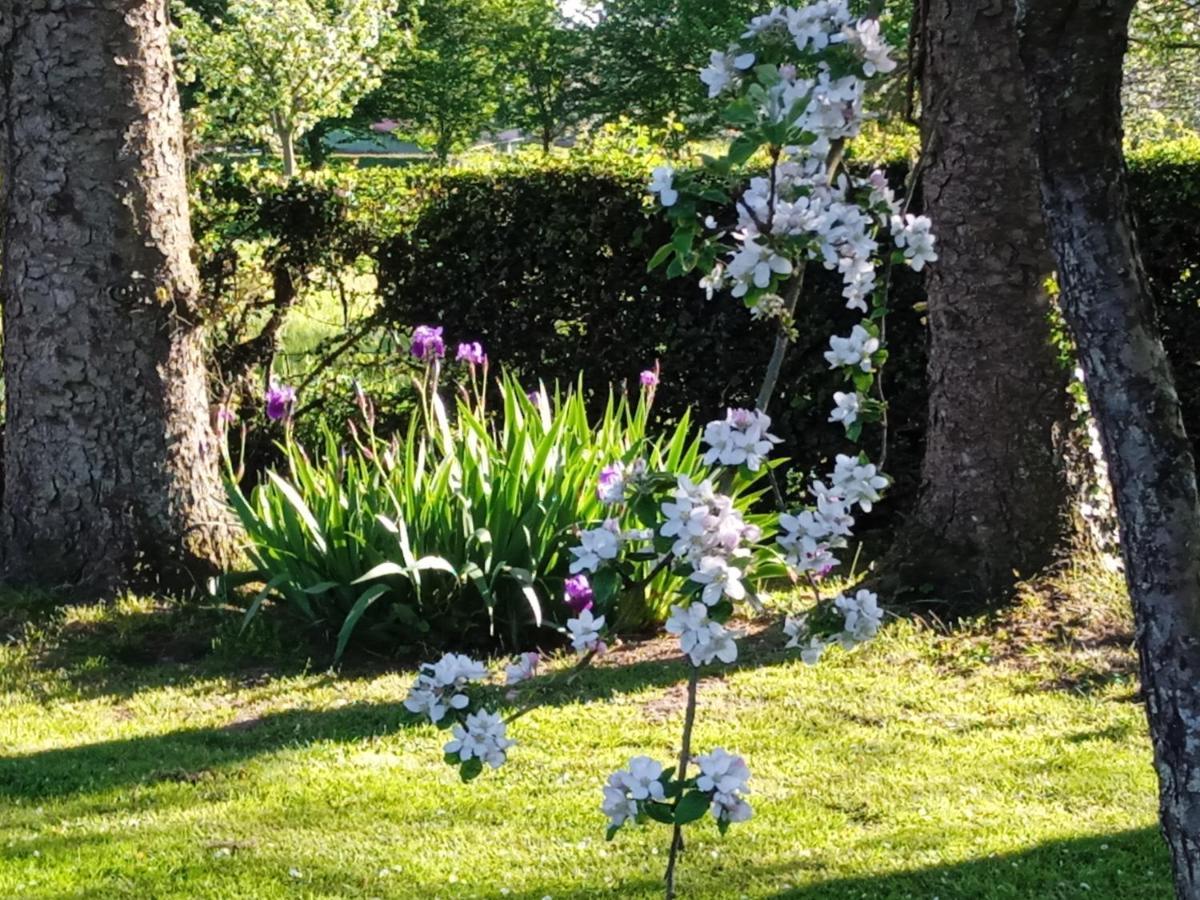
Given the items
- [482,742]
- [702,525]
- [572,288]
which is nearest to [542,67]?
[572,288]

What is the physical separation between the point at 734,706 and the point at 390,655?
147cm

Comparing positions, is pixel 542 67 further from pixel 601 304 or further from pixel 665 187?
pixel 665 187

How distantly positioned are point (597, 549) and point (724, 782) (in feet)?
1.35

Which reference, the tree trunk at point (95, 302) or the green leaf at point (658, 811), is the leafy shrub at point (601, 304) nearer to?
the tree trunk at point (95, 302)

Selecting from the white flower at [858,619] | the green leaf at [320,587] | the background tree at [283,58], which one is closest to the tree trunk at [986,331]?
the green leaf at [320,587]

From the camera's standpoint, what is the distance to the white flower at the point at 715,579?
2088 mm

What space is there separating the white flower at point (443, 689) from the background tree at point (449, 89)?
1316 inches

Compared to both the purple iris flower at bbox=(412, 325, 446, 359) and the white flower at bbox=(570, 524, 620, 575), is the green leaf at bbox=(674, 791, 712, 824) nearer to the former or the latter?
the white flower at bbox=(570, 524, 620, 575)

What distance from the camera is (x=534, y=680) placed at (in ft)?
16.6

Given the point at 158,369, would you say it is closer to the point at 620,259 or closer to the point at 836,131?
the point at 620,259

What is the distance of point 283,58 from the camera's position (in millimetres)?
22812

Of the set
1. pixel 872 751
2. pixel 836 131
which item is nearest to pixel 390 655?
pixel 872 751

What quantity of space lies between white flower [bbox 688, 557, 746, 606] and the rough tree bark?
2.14 feet

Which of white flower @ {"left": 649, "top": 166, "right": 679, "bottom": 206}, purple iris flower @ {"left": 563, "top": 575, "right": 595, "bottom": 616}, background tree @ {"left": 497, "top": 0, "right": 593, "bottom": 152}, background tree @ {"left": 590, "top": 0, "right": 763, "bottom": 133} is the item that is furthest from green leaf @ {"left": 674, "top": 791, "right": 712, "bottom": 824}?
background tree @ {"left": 497, "top": 0, "right": 593, "bottom": 152}
